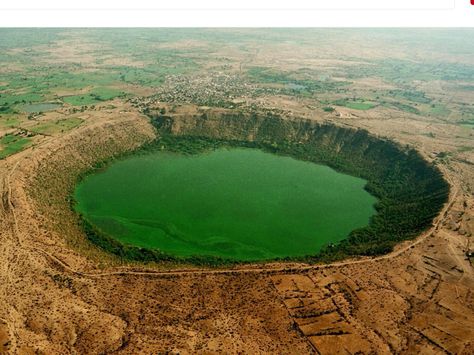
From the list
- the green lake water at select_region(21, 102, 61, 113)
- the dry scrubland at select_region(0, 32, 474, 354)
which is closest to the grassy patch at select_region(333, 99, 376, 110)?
the dry scrubland at select_region(0, 32, 474, 354)

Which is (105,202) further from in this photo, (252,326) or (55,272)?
(252,326)

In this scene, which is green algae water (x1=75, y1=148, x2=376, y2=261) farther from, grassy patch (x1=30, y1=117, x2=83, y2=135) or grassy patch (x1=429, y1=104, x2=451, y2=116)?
grassy patch (x1=429, y1=104, x2=451, y2=116)

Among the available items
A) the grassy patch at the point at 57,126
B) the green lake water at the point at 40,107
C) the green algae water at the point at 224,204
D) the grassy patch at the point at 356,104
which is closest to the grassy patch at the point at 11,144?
the grassy patch at the point at 57,126

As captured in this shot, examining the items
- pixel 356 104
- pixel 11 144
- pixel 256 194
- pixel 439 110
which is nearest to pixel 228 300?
pixel 256 194

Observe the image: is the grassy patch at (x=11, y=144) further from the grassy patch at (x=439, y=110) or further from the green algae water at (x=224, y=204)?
the grassy patch at (x=439, y=110)

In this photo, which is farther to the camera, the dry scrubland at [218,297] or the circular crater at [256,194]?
the circular crater at [256,194]

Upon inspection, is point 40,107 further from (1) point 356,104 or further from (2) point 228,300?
(1) point 356,104
